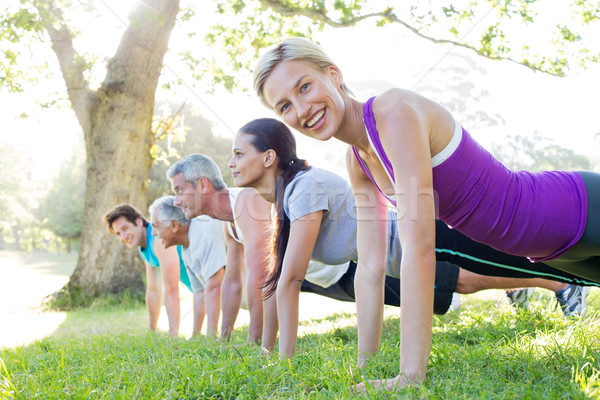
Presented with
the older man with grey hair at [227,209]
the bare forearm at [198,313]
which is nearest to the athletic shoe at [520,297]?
the older man with grey hair at [227,209]

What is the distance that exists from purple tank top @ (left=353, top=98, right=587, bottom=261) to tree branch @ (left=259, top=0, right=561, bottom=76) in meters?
7.75

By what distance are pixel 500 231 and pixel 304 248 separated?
3.77 feet

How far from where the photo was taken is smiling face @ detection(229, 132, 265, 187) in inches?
143

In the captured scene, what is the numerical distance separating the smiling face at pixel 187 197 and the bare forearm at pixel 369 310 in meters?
2.18

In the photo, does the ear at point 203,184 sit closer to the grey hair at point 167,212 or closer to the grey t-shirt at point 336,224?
the grey hair at point 167,212

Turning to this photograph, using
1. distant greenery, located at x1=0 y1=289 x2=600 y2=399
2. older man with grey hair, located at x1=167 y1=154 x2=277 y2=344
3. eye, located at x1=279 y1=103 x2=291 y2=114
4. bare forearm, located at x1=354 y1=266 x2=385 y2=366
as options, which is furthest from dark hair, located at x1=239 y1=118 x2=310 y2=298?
eye, located at x1=279 y1=103 x2=291 y2=114

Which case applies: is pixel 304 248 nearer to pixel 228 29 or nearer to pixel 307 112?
pixel 307 112

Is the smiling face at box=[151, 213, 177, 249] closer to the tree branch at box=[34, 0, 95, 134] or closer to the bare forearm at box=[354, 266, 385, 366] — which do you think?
the bare forearm at box=[354, 266, 385, 366]

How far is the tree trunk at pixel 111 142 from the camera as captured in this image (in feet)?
30.8

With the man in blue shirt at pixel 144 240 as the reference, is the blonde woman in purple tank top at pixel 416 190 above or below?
above

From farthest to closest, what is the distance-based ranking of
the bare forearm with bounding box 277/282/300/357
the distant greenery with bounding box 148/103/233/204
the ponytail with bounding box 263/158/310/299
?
1. the distant greenery with bounding box 148/103/233/204
2. the ponytail with bounding box 263/158/310/299
3. the bare forearm with bounding box 277/282/300/357

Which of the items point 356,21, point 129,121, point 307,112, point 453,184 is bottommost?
point 453,184

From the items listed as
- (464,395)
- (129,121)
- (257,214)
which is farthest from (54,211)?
(464,395)

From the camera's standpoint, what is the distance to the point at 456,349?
105 inches
